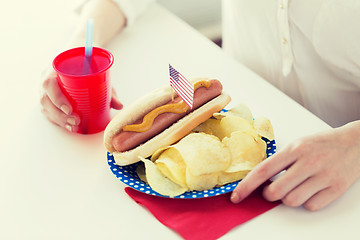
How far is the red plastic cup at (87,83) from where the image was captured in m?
Result: 1.08

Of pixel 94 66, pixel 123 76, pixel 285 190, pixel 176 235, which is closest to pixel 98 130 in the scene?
pixel 94 66

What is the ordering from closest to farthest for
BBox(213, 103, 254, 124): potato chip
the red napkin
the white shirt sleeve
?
the red napkin → BBox(213, 103, 254, 124): potato chip → the white shirt sleeve

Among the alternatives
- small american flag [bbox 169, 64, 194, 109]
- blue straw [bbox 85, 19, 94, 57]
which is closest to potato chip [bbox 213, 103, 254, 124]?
small american flag [bbox 169, 64, 194, 109]

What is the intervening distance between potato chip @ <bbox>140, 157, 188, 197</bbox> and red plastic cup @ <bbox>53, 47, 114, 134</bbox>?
244 mm

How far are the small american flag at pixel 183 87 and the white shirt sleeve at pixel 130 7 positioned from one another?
66 cm

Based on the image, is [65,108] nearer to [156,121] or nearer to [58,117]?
[58,117]

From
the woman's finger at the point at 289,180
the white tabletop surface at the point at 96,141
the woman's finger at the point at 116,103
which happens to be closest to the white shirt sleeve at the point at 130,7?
the white tabletop surface at the point at 96,141

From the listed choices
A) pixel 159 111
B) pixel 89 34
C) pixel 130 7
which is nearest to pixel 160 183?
pixel 159 111

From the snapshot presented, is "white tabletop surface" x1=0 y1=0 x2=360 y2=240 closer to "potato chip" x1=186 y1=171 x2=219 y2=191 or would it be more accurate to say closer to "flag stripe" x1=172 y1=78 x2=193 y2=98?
"potato chip" x1=186 y1=171 x2=219 y2=191

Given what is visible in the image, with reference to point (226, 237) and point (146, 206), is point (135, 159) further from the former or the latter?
point (226, 237)

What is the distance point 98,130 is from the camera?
121cm

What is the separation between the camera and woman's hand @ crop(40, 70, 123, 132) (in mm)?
1141

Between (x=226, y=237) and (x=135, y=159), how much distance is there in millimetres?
267

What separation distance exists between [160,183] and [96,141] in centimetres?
30
